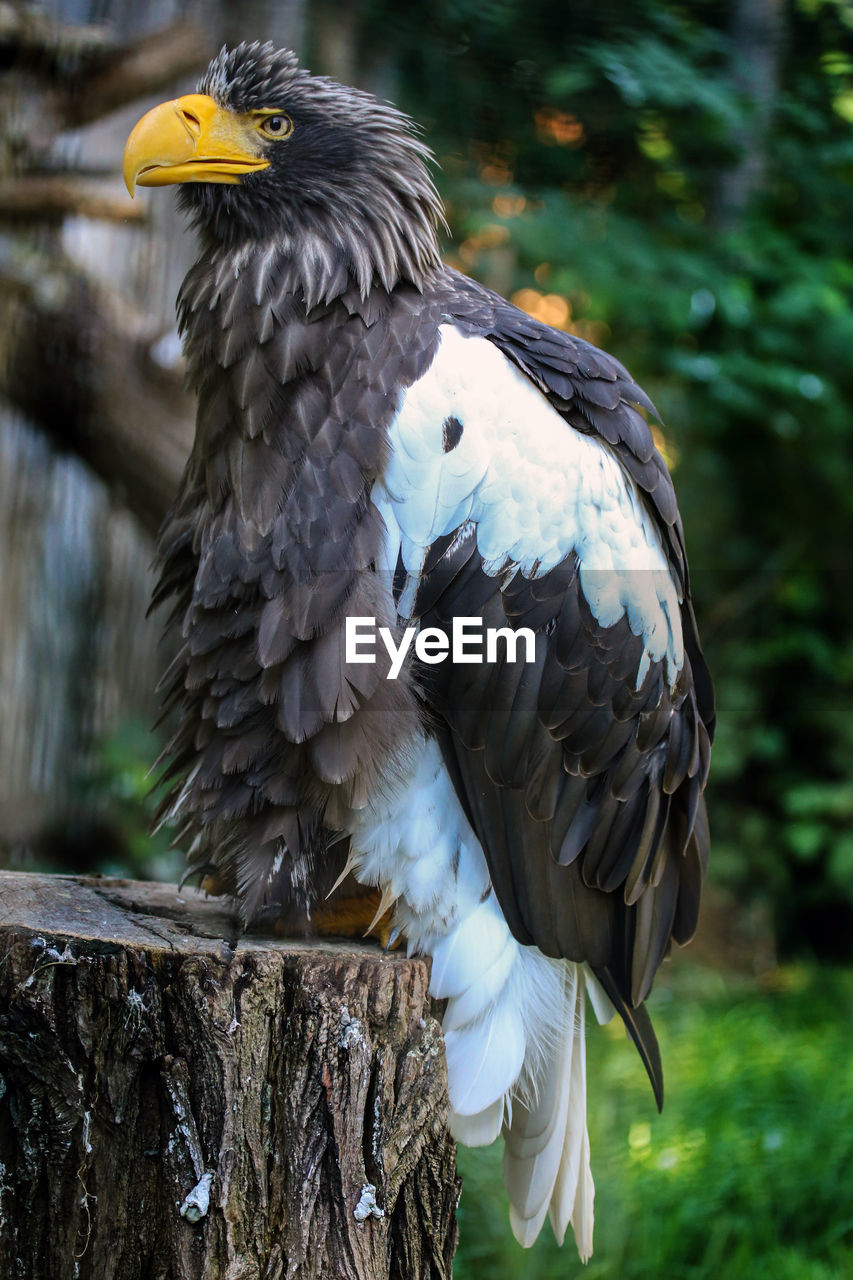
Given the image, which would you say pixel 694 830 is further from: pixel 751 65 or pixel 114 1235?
pixel 751 65

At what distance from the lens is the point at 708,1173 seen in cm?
357

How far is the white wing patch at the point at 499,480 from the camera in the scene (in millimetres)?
2076

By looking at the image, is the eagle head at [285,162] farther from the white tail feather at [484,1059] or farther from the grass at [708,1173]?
the grass at [708,1173]

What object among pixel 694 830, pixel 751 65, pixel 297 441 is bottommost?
pixel 694 830

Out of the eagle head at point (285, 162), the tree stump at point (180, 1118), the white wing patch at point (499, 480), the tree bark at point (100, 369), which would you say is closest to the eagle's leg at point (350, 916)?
the tree stump at point (180, 1118)

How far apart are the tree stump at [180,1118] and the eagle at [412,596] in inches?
14.4

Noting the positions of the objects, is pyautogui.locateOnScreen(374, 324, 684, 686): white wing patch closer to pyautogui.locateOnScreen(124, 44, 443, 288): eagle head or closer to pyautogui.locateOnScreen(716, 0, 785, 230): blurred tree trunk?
pyautogui.locateOnScreen(124, 44, 443, 288): eagle head

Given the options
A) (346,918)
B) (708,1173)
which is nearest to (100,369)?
(346,918)

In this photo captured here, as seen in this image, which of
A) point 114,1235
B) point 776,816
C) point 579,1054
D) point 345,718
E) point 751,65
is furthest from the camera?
point 776,816

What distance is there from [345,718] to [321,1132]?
2.36ft

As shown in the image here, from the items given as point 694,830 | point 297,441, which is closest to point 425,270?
point 297,441

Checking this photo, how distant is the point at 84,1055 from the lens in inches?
71.1

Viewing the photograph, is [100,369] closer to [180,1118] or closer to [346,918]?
[346,918]

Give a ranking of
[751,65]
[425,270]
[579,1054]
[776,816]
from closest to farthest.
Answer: [425,270] → [579,1054] → [751,65] → [776,816]
